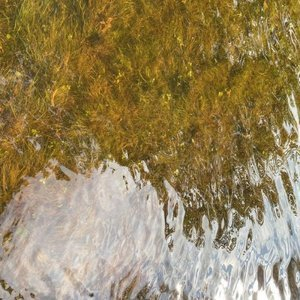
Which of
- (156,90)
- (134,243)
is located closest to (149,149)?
(156,90)

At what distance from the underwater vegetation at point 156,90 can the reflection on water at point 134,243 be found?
83 millimetres

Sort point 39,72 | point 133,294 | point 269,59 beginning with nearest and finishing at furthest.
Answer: point 39,72, point 133,294, point 269,59

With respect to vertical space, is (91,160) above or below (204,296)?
above

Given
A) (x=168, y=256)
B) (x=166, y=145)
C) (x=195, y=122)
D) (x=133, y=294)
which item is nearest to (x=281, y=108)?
(x=195, y=122)

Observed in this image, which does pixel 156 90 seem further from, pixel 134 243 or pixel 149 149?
pixel 134 243

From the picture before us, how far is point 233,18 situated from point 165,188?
1.12m

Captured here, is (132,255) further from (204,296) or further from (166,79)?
(166,79)

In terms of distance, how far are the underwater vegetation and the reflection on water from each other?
0.08 metres

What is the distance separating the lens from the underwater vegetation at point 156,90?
2.76m

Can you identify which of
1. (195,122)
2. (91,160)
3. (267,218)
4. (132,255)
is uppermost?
(195,122)

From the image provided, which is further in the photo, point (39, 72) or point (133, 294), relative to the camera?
point (133, 294)

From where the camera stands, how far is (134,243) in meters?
2.96

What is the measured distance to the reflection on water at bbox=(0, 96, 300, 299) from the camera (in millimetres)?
2801

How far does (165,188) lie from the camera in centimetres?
304
